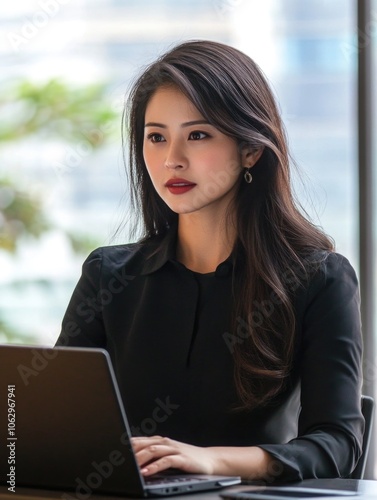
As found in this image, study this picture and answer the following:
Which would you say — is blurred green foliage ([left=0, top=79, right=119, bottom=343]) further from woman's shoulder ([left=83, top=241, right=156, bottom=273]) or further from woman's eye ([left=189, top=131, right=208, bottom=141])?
woman's eye ([left=189, top=131, right=208, bottom=141])

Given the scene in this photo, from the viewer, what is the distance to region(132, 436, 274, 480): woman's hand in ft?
4.53

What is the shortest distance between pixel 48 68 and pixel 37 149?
31cm

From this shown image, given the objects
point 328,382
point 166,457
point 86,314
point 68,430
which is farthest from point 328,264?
point 68,430

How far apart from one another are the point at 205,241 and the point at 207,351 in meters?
0.24

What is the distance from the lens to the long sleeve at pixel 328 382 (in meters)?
1.64

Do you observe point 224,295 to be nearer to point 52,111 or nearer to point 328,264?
point 328,264

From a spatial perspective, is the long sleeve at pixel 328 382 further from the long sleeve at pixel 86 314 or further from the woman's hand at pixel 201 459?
the long sleeve at pixel 86 314

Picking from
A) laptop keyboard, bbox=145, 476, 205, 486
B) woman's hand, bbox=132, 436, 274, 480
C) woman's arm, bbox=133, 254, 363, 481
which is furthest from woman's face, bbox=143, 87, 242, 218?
laptop keyboard, bbox=145, 476, 205, 486

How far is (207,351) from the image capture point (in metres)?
1.91

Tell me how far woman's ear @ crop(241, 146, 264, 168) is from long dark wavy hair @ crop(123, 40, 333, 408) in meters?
0.01

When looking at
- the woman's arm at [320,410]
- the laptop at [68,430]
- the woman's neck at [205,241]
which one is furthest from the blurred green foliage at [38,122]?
the laptop at [68,430]

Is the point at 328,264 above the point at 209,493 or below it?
above

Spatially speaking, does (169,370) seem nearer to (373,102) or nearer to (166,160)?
(166,160)

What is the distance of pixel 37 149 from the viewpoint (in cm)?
366
